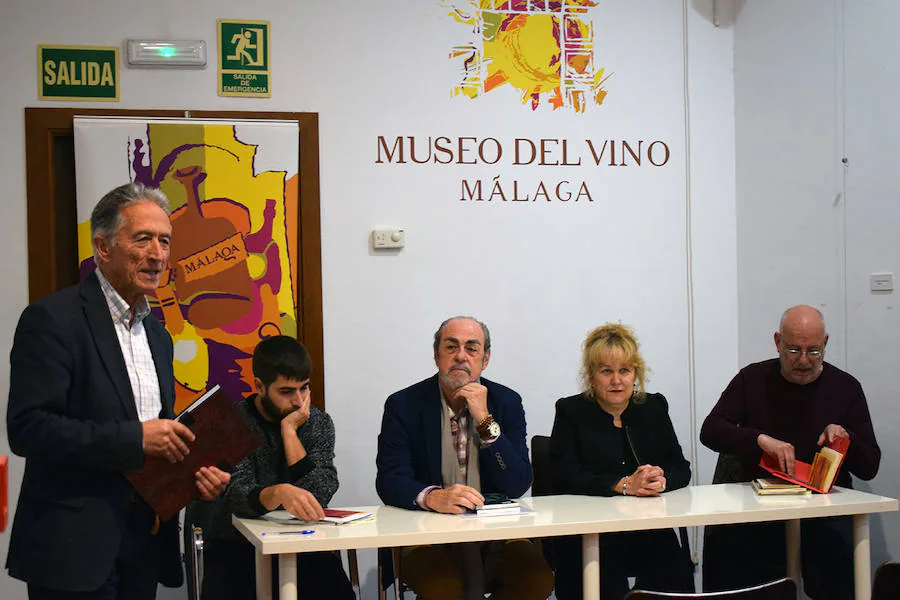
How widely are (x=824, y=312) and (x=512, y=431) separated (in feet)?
6.15

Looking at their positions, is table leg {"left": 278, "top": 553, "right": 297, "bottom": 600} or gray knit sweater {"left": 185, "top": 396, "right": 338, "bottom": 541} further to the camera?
gray knit sweater {"left": 185, "top": 396, "right": 338, "bottom": 541}

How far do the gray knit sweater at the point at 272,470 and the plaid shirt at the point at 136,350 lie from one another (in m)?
0.62

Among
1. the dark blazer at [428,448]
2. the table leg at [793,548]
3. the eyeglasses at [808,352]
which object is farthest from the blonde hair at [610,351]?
the table leg at [793,548]

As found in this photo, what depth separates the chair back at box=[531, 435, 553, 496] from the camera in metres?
3.81

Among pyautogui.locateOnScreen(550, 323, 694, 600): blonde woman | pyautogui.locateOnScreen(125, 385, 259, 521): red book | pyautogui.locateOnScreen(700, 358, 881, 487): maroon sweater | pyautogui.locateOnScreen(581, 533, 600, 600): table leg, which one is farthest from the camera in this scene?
pyautogui.locateOnScreen(700, 358, 881, 487): maroon sweater

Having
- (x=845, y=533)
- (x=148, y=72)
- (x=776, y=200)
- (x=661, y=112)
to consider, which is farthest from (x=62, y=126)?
(x=845, y=533)

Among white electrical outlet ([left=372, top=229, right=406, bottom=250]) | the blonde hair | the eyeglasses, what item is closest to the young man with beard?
the blonde hair

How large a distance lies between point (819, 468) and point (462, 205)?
2.15 metres

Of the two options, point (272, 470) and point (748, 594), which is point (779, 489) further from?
point (272, 470)

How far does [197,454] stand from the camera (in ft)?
8.32

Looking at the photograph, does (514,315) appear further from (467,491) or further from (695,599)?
(695,599)

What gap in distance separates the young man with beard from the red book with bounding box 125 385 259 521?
486mm

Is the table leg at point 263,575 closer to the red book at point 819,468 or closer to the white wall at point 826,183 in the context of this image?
the red book at point 819,468

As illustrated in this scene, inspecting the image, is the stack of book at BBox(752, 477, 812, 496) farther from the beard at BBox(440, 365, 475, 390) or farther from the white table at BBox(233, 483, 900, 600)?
the beard at BBox(440, 365, 475, 390)
